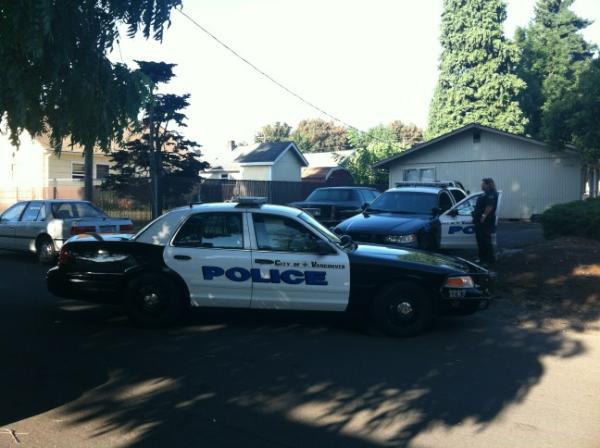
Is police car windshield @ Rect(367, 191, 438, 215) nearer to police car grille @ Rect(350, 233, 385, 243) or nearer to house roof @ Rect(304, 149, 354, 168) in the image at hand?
police car grille @ Rect(350, 233, 385, 243)

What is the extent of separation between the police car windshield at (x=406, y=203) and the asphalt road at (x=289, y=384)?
504 centimetres

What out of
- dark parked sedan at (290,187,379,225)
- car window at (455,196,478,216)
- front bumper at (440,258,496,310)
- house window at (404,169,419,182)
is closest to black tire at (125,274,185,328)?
front bumper at (440,258,496,310)

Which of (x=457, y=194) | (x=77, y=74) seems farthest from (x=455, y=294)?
(x=457, y=194)

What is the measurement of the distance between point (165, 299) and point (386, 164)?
2262 centimetres

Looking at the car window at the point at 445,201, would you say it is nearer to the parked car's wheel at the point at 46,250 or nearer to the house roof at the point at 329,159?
the parked car's wheel at the point at 46,250

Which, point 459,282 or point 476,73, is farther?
point 476,73

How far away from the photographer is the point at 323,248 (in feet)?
22.5

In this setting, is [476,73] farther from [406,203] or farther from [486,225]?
[486,225]

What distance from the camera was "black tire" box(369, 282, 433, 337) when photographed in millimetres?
6797

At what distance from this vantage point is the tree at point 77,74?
5.54 metres

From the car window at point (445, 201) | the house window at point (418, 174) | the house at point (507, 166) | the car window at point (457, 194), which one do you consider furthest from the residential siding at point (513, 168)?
the car window at point (445, 201)

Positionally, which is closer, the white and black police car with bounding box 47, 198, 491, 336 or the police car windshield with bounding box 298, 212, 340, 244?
the white and black police car with bounding box 47, 198, 491, 336

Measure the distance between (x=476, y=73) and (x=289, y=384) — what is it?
40.4 m

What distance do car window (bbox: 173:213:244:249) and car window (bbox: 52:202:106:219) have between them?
6.77m
